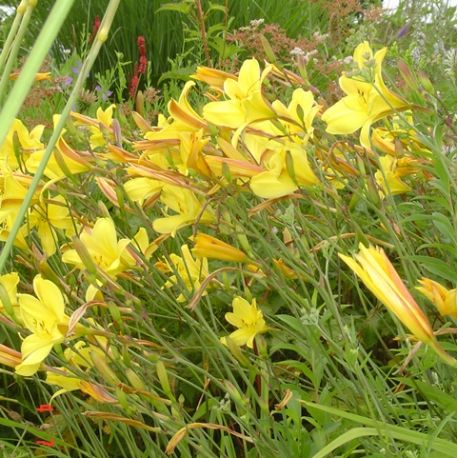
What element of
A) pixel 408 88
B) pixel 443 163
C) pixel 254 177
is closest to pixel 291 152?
pixel 254 177

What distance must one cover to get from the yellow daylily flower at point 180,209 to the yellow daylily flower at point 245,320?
0.16m

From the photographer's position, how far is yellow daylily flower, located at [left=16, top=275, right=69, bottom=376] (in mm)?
1293

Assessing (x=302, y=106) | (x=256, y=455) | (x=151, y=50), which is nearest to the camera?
(x=302, y=106)

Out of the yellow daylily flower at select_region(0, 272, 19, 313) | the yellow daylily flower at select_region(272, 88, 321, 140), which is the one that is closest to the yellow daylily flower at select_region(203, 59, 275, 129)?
the yellow daylily flower at select_region(272, 88, 321, 140)

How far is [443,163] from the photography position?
1.07m

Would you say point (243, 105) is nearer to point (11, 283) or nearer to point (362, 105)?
point (362, 105)

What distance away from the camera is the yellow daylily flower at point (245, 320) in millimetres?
1479

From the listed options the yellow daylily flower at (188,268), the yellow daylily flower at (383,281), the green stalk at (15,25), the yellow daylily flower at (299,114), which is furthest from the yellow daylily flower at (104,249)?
the yellow daylily flower at (383,281)

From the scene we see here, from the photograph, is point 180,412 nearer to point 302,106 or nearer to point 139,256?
point 139,256

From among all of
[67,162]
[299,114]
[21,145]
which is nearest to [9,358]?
[67,162]

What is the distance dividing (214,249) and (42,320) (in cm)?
27

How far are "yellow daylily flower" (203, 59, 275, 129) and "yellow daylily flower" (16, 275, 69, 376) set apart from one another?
0.35 m

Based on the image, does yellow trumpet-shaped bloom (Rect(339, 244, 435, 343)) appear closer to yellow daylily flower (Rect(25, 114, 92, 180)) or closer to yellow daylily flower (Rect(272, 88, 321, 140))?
yellow daylily flower (Rect(272, 88, 321, 140))

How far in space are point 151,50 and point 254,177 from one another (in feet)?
14.3
